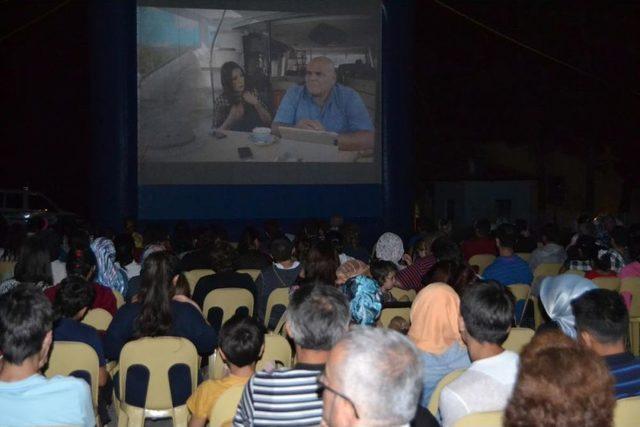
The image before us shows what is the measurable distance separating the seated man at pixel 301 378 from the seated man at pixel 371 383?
0.65m

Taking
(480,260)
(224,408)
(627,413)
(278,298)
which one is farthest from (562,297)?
(480,260)

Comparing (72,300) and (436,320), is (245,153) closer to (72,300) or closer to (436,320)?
(72,300)

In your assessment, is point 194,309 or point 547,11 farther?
point 547,11

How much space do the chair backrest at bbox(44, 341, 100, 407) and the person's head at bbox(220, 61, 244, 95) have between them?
10236mm

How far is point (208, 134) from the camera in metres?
14.1

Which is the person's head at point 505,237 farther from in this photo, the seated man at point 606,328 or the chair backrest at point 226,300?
the seated man at point 606,328

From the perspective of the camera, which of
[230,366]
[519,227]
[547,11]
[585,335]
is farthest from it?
[547,11]

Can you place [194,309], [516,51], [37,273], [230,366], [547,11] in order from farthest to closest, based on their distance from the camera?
[516,51], [547,11], [37,273], [194,309], [230,366]

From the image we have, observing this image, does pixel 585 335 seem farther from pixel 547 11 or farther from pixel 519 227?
pixel 547 11

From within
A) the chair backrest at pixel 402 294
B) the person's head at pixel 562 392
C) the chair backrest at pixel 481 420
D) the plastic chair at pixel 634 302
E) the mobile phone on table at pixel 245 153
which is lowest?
the plastic chair at pixel 634 302

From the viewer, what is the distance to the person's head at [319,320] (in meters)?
3.02

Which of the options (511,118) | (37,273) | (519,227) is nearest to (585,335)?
(37,273)

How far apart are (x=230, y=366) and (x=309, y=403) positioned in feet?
2.70

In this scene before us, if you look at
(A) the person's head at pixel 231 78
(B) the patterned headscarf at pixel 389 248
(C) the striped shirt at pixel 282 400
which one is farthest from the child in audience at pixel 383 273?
(A) the person's head at pixel 231 78
